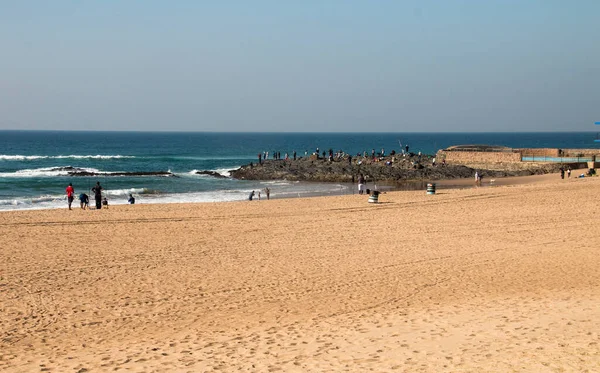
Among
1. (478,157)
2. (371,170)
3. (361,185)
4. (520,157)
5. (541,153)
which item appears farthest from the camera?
(478,157)

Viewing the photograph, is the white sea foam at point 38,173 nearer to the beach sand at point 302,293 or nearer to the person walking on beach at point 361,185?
the person walking on beach at point 361,185

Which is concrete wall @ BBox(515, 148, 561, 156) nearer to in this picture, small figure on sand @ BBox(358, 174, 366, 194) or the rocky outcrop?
the rocky outcrop

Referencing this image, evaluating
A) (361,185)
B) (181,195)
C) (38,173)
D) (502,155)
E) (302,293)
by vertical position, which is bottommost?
(181,195)

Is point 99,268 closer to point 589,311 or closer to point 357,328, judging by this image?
point 357,328

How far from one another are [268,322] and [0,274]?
700 centimetres

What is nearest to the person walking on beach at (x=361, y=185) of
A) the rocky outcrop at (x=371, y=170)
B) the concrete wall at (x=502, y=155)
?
the rocky outcrop at (x=371, y=170)

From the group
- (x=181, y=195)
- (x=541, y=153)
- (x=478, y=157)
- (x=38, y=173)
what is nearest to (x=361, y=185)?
(x=181, y=195)

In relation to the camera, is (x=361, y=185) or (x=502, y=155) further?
(x=502, y=155)

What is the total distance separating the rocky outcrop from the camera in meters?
50.4

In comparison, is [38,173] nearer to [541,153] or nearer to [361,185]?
[361,185]

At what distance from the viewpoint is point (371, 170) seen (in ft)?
175

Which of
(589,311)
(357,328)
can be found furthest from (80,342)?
(589,311)

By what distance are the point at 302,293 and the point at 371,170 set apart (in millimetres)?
41063

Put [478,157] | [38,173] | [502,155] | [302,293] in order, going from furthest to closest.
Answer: [478,157] → [38,173] → [502,155] → [302,293]
